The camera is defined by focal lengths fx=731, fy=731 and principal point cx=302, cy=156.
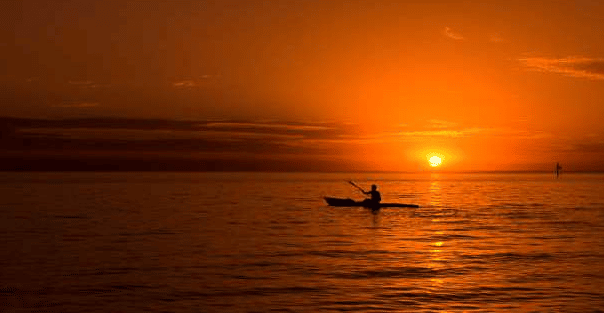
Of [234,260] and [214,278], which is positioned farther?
[234,260]

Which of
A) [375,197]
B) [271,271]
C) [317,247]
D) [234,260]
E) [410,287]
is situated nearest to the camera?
[410,287]

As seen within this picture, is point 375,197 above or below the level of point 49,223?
above

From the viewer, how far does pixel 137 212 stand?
2285 inches

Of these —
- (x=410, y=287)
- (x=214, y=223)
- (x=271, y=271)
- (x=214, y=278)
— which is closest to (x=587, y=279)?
(x=410, y=287)

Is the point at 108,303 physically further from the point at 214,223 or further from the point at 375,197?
the point at 375,197

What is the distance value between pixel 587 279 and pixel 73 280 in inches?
675

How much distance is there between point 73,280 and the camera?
24.0 m

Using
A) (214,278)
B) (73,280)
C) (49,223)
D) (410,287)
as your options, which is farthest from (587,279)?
(49,223)

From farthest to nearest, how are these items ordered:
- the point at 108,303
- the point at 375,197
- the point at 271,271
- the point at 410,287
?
the point at 375,197 → the point at 271,271 → the point at 410,287 → the point at 108,303

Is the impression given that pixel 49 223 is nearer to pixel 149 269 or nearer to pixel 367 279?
pixel 149 269

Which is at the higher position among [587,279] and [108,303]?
[587,279]

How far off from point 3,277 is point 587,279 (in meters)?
19.5

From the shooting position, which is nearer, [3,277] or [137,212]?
[3,277]

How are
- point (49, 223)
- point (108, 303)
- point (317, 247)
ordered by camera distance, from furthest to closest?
Result: point (49, 223) → point (317, 247) → point (108, 303)
